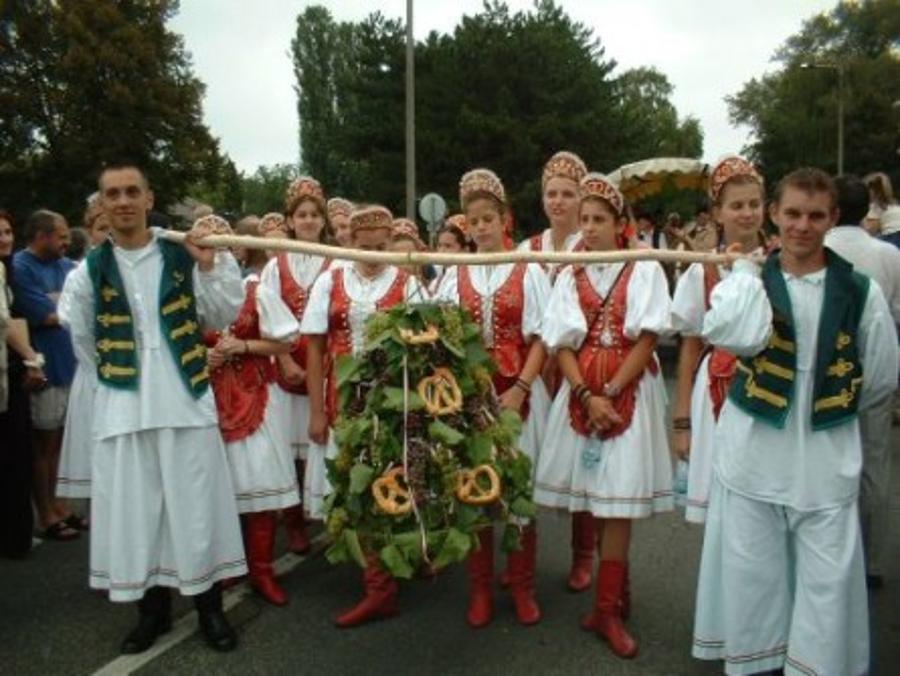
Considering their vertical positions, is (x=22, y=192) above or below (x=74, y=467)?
above

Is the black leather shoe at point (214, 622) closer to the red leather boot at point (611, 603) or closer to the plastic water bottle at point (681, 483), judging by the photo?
the red leather boot at point (611, 603)

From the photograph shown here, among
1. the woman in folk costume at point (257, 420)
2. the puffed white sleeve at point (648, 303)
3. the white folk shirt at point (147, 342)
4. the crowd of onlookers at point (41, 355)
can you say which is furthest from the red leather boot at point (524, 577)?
the crowd of onlookers at point (41, 355)

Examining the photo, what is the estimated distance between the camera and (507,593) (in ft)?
16.3

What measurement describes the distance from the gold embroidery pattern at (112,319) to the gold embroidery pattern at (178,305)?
6.5 inches

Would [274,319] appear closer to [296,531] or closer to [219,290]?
[219,290]

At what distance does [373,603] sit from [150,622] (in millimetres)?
1047

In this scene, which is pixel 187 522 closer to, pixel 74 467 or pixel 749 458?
pixel 74 467

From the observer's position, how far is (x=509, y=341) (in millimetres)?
4477

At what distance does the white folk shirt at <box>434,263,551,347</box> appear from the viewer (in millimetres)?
4461

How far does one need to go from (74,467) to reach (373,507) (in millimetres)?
2885

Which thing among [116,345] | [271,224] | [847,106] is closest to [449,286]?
[116,345]

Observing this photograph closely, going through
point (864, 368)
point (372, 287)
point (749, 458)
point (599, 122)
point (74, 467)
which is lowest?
point (74, 467)

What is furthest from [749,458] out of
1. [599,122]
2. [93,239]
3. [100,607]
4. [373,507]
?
[599,122]

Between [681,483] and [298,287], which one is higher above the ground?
[298,287]
